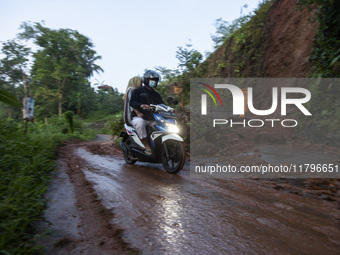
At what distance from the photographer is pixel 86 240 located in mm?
2188

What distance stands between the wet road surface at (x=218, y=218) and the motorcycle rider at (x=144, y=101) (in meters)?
1.50

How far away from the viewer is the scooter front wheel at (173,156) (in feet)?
16.0

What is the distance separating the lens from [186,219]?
2.66 meters

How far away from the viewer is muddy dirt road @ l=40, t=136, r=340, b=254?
6.80 feet

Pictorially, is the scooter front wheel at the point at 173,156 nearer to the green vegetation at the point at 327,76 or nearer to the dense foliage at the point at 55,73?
the green vegetation at the point at 327,76

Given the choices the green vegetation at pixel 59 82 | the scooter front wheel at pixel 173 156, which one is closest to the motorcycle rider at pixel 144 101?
the scooter front wheel at pixel 173 156

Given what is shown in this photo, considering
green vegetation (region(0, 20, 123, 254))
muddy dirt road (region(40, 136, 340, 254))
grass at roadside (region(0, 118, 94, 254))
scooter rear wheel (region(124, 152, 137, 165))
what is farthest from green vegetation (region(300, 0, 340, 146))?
green vegetation (region(0, 20, 123, 254))

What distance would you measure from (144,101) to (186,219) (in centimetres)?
367

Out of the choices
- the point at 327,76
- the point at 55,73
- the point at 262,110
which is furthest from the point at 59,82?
the point at 327,76

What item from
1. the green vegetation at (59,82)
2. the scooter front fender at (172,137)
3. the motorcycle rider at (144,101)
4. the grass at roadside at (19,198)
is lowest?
the grass at roadside at (19,198)

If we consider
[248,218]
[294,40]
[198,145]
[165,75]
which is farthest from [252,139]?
[248,218]

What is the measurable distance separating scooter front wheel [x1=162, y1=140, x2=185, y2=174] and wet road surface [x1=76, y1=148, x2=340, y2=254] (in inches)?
26.6

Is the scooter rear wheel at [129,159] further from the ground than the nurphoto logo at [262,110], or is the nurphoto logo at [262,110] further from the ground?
the nurphoto logo at [262,110]

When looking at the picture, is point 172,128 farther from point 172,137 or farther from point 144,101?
point 144,101
